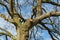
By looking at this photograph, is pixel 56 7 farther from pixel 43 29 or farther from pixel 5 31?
pixel 5 31

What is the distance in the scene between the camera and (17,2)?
12.3 meters

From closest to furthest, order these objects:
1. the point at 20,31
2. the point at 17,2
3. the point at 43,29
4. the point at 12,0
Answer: the point at 20,31 → the point at 12,0 → the point at 17,2 → the point at 43,29

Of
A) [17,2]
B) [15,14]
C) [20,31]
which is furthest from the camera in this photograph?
[17,2]

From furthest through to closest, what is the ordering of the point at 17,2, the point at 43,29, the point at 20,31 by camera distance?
the point at 43,29
the point at 17,2
the point at 20,31

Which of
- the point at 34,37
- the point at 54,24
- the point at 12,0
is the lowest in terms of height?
the point at 34,37

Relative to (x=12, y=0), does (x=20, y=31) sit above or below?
below

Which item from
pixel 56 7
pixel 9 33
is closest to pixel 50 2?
pixel 56 7

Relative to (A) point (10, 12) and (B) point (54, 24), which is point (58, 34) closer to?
(B) point (54, 24)

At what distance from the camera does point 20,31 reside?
9.94m

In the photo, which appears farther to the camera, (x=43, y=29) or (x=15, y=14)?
(x=43, y=29)

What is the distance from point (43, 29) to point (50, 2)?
2.29 m

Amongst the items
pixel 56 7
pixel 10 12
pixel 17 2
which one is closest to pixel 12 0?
pixel 10 12

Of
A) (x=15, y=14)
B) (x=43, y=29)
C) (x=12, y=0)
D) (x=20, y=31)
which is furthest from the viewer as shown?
(x=43, y=29)

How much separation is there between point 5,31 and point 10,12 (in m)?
1.03
